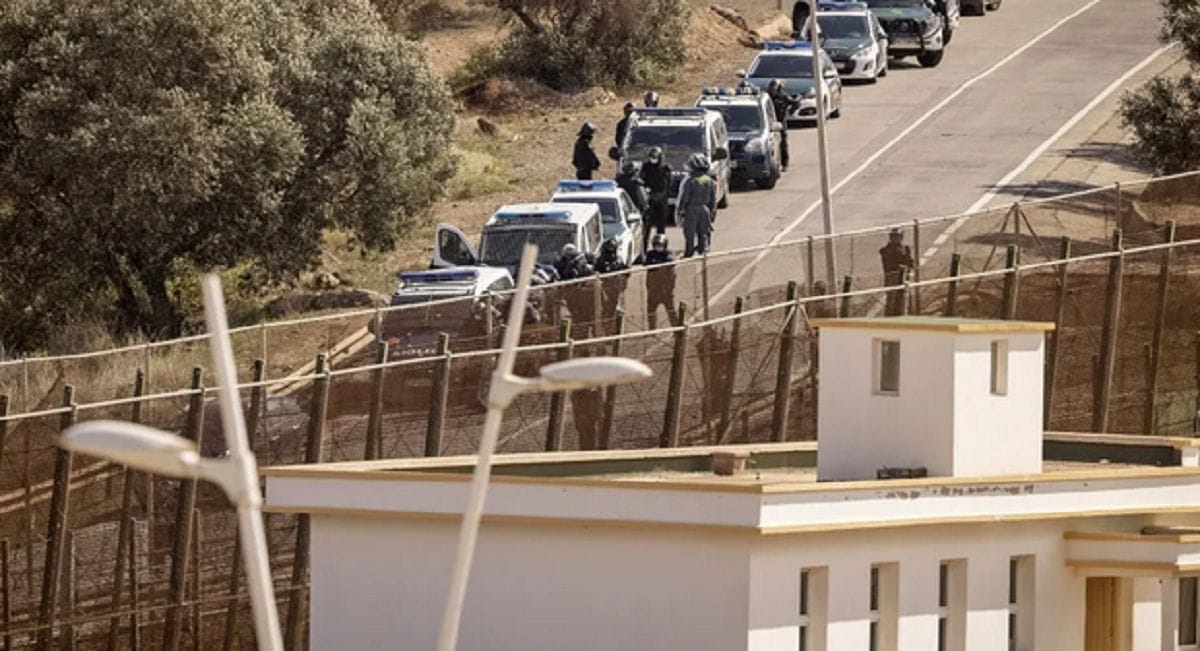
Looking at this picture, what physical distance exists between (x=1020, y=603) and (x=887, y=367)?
2316 millimetres

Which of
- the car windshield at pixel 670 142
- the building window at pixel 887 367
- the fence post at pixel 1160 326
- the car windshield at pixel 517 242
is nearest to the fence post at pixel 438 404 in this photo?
the building window at pixel 887 367

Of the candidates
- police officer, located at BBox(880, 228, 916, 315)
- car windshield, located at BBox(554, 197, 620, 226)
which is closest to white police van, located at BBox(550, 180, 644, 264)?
car windshield, located at BBox(554, 197, 620, 226)

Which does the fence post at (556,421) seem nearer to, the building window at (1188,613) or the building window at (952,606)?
the building window at (1188,613)

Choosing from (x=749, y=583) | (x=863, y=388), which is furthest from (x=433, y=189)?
(x=749, y=583)

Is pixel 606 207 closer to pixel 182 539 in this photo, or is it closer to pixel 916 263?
pixel 916 263

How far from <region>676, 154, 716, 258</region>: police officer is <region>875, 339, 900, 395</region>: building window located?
21.0 m

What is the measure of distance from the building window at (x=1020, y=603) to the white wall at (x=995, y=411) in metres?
0.82

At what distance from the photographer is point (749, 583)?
2370 cm

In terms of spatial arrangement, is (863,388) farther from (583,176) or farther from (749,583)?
(583,176)

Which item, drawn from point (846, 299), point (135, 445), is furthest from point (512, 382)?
point (846, 299)

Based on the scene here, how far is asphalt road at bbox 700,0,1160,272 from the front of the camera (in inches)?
2245

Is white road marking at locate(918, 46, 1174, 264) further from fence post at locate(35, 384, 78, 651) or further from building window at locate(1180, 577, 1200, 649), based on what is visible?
fence post at locate(35, 384, 78, 651)

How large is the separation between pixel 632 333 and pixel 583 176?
1939 centimetres

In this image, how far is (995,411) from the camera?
89.0 feet
